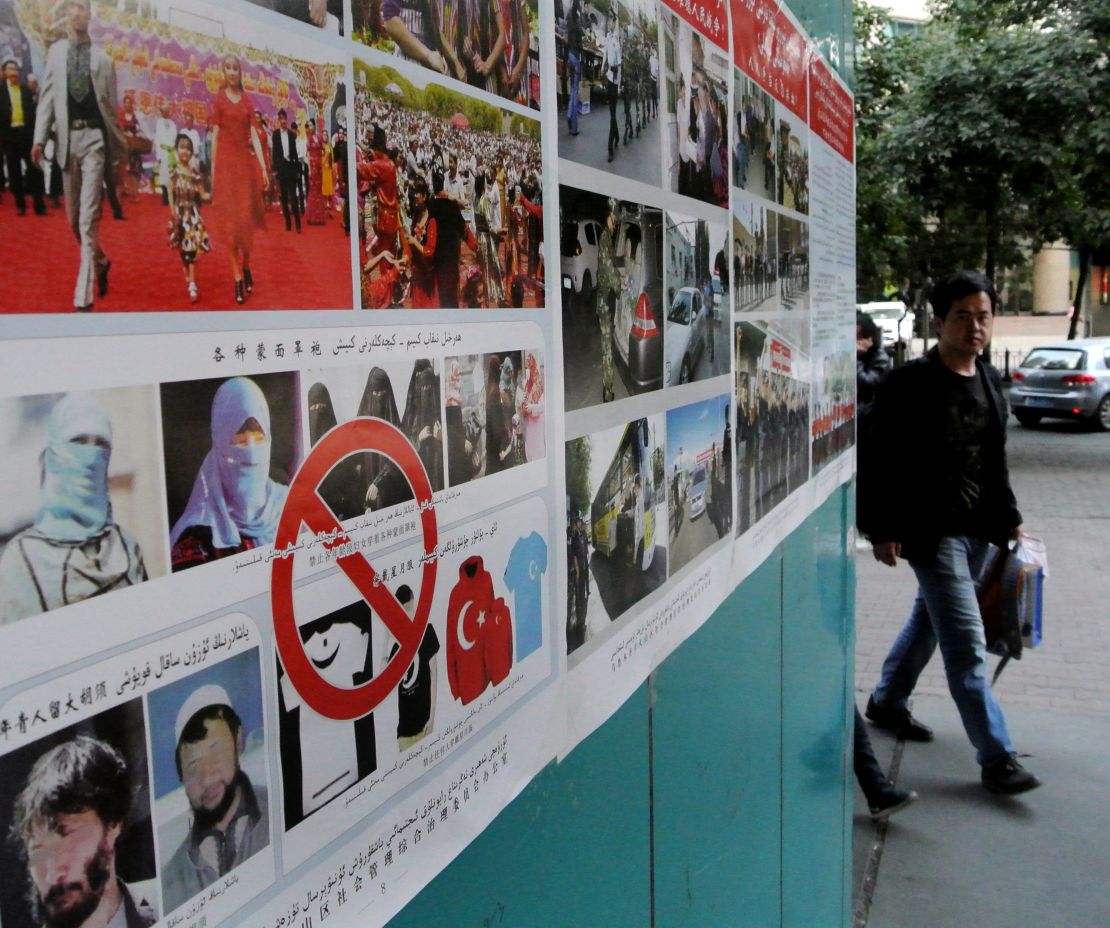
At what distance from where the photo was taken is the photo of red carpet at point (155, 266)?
24.2 inches

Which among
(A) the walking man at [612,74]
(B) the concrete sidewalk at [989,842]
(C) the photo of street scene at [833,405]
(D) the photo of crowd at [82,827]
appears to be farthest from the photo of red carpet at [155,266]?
(B) the concrete sidewalk at [989,842]

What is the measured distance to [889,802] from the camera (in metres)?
4.34

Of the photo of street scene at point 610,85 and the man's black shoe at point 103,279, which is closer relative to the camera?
the man's black shoe at point 103,279

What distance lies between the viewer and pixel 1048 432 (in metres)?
18.8

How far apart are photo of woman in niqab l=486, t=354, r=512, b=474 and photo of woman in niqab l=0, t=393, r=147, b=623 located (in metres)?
0.46

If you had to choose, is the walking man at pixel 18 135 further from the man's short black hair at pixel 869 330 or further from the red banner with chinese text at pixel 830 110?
the man's short black hair at pixel 869 330

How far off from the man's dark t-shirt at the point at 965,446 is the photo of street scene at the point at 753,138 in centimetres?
236

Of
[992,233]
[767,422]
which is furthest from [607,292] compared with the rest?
[992,233]

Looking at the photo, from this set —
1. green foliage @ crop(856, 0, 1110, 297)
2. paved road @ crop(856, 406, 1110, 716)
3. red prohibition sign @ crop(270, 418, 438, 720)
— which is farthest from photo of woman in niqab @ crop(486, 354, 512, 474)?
green foliage @ crop(856, 0, 1110, 297)

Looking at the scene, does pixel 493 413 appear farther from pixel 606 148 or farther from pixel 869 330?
pixel 869 330

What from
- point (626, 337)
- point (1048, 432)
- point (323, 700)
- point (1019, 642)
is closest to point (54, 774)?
point (323, 700)

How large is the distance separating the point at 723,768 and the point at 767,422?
62cm

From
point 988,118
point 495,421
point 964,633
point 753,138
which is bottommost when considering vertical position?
point 964,633

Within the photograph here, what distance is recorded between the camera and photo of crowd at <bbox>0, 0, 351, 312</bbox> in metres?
0.62
